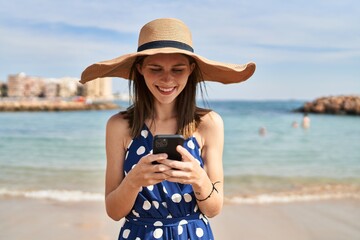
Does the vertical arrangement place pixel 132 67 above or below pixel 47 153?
above

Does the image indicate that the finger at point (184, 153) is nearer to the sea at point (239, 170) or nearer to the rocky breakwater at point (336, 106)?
the sea at point (239, 170)

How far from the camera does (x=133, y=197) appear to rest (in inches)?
79.2

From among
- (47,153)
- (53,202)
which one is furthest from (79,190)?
(47,153)

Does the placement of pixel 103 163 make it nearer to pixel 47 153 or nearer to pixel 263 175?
pixel 47 153

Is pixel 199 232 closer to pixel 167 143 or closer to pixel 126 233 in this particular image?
pixel 126 233

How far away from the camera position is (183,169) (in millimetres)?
1834

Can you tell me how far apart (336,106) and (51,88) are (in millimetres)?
77238

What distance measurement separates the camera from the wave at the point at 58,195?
772cm

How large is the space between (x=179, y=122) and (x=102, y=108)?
64.0 metres

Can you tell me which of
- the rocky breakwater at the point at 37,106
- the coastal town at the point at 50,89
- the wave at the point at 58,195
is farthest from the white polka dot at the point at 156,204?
the coastal town at the point at 50,89

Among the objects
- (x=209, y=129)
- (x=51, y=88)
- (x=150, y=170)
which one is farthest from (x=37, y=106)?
(x=51, y=88)

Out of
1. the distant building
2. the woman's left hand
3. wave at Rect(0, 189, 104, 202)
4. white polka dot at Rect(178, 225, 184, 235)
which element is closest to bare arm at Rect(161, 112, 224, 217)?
the woman's left hand

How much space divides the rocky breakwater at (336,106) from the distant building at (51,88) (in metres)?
61.7

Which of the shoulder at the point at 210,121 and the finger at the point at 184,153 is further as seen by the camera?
the shoulder at the point at 210,121
